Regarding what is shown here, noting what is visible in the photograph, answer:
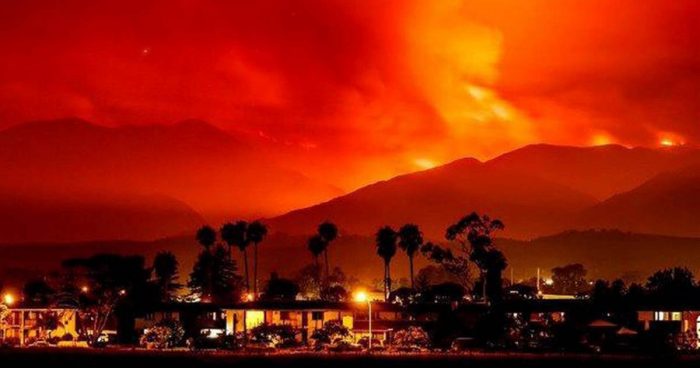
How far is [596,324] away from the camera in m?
84.0

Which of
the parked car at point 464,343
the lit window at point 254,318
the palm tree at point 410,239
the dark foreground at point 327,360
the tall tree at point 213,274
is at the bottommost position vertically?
the dark foreground at point 327,360

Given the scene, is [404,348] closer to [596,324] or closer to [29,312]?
A: [596,324]

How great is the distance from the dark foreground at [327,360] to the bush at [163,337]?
675 centimetres

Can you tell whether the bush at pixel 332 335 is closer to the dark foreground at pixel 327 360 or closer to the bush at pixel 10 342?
the dark foreground at pixel 327 360

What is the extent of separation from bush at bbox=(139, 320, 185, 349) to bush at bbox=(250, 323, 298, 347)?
5761 mm

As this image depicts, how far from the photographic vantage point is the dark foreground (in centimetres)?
6869

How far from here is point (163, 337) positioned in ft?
286

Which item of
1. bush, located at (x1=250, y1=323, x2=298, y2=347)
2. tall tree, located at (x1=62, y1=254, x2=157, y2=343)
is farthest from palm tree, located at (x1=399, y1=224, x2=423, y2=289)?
bush, located at (x1=250, y1=323, x2=298, y2=347)

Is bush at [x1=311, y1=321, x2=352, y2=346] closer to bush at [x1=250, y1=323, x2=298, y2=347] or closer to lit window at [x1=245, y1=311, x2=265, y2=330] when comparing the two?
bush at [x1=250, y1=323, x2=298, y2=347]

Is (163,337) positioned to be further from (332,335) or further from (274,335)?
(332,335)

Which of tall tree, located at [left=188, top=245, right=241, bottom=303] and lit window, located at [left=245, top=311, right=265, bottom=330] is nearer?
lit window, located at [left=245, top=311, right=265, bottom=330]

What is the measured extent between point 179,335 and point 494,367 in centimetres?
3090

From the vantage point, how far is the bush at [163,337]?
87312 mm

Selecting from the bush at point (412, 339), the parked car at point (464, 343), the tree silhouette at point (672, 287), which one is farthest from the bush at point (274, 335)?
the tree silhouette at point (672, 287)
